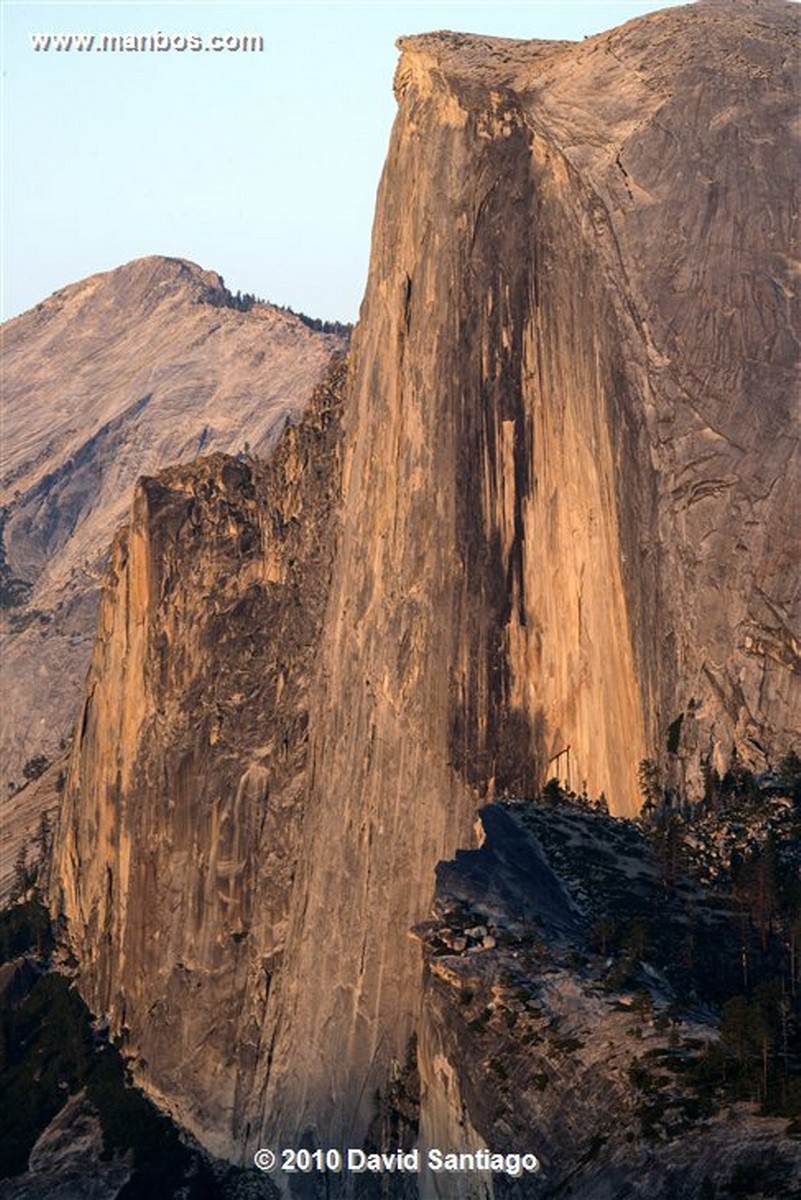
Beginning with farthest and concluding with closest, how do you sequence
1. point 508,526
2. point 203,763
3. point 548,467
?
point 203,763
point 508,526
point 548,467

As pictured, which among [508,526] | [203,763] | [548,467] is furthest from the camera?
[203,763]

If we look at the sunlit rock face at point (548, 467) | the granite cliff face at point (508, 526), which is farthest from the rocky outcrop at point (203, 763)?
the sunlit rock face at point (548, 467)

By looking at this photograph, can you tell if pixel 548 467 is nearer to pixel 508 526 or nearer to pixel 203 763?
pixel 508 526

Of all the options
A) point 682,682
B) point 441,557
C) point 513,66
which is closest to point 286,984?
point 441,557

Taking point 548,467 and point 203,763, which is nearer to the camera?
point 548,467

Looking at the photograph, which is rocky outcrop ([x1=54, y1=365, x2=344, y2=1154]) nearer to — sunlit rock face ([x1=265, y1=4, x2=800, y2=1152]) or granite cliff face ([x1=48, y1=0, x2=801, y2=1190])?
granite cliff face ([x1=48, y1=0, x2=801, y2=1190])

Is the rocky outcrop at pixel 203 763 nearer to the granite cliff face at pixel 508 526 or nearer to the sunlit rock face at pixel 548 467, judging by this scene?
the granite cliff face at pixel 508 526

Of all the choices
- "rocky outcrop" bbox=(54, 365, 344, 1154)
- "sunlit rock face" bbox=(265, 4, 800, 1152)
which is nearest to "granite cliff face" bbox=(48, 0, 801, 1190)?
"sunlit rock face" bbox=(265, 4, 800, 1152)

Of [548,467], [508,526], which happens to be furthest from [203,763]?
[548,467]

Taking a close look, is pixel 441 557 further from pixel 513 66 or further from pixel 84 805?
pixel 84 805
